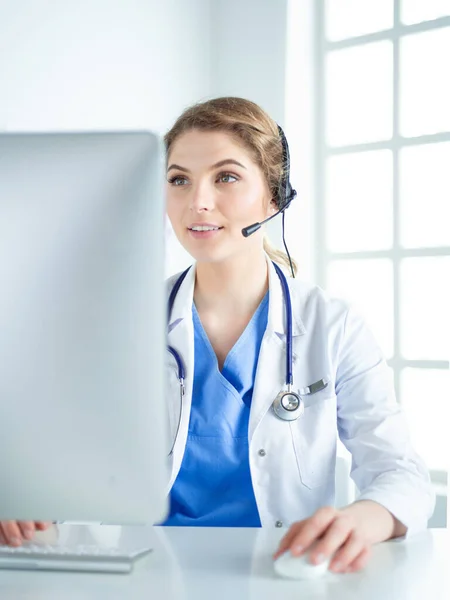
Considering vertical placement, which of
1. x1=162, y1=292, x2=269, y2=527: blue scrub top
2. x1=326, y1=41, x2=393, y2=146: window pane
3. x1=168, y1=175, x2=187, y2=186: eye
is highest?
x1=326, y1=41, x2=393, y2=146: window pane

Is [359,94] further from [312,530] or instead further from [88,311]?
[88,311]

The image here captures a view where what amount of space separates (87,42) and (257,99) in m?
0.94

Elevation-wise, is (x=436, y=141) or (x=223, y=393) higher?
(x=436, y=141)

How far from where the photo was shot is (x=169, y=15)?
3.23m

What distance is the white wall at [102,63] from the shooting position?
2.40m

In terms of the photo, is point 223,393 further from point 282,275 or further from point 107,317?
point 107,317

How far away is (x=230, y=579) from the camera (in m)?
0.89

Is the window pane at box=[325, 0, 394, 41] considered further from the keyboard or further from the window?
the keyboard

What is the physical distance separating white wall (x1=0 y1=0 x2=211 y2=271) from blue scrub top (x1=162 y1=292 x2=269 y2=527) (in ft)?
4.14

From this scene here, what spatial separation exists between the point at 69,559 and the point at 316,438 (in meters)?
0.70

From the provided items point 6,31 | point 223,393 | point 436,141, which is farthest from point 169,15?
point 223,393

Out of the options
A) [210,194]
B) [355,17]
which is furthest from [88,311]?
[355,17]

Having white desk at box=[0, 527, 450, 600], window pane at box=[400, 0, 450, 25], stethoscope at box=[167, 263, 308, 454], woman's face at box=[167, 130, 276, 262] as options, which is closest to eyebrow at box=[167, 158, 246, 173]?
woman's face at box=[167, 130, 276, 262]

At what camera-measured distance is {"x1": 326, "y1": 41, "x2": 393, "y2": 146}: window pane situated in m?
3.32
